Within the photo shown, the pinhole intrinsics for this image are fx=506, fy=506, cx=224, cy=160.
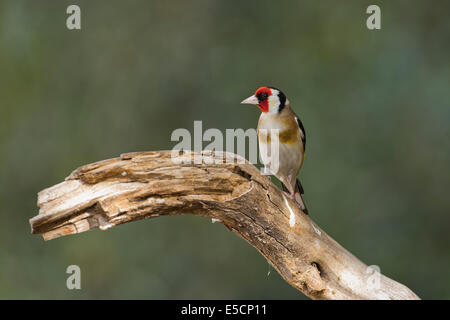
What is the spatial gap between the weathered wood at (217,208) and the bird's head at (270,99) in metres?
0.67

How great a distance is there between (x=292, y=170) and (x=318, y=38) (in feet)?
7.46

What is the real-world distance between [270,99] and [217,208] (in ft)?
3.14

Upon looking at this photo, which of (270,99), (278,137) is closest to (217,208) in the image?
(278,137)

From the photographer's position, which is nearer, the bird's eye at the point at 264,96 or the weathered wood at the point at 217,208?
the weathered wood at the point at 217,208

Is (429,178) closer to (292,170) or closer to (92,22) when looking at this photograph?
(292,170)

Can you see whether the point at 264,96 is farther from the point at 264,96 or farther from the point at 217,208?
the point at 217,208

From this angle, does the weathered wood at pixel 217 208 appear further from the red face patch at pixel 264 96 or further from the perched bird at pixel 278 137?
the red face patch at pixel 264 96

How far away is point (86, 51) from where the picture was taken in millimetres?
5188

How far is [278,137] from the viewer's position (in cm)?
313

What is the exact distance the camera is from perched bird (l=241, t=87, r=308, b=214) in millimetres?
3141

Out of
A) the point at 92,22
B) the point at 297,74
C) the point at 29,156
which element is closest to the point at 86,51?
the point at 92,22

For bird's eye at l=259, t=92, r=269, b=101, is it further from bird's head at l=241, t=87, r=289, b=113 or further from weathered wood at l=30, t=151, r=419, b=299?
weathered wood at l=30, t=151, r=419, b=299

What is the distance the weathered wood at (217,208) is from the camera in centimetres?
235

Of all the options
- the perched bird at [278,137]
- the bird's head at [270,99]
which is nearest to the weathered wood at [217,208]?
the perched bird at [278,137]
